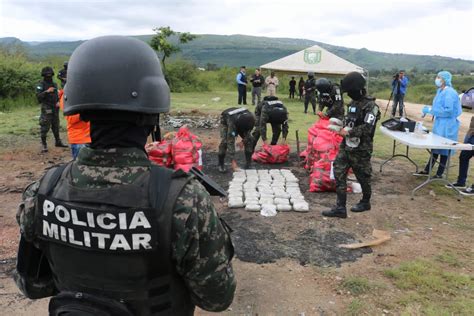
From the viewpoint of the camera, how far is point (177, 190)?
1.26 m

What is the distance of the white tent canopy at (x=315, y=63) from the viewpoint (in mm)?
20031

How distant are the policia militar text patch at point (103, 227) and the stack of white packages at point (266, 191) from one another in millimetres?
3928

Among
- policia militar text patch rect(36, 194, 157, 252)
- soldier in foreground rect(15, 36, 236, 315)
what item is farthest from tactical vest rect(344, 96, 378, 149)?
policia militar text patch rect(36, 194, 157, 252)

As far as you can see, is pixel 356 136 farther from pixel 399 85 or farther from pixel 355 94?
pixel 399 85

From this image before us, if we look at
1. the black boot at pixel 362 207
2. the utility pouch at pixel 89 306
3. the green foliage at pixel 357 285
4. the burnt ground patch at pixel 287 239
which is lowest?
the green foliage at pixel 357 285

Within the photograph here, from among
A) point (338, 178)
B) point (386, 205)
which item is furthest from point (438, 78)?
point (338, 178)

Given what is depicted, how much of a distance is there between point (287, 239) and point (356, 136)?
149 centimetres

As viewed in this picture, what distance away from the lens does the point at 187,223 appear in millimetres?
1269

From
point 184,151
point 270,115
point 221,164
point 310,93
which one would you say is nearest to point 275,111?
point 270,115

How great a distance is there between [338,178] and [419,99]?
74.7ft

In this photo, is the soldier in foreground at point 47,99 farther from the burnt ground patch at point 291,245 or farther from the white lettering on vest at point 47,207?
the white lettering on vest at point 47,207

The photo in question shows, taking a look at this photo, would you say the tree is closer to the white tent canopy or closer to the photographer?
the white tent canopy

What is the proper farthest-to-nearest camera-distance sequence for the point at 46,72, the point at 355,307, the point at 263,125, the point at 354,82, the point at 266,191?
1. the point at 46,72
2. the point at 263,125
3. the point at 266,191
4. the point at 354,82
5. the point at 355,307

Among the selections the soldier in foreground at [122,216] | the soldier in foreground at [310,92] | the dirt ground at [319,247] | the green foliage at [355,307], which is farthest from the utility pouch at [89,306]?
the soldier in foreground at [310,92]
